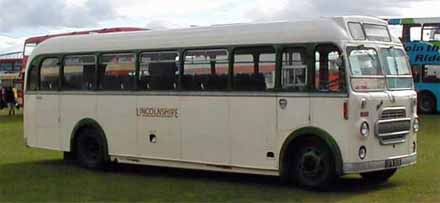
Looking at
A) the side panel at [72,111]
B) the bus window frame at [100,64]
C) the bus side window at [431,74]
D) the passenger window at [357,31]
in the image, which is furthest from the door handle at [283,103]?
the bus side window at [431,74]

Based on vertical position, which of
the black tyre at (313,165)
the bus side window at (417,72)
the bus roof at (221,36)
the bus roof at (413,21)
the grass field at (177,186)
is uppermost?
the bus roof at (413,21)

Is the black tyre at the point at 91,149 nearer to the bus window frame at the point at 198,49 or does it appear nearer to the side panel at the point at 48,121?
the side panel at the point at 48,121

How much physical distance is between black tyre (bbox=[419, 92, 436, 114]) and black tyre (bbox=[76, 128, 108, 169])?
2646 centimetres

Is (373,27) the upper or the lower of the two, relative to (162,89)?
upper

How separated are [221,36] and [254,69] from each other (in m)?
0.97

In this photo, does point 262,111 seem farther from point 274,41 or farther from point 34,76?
point 34,76

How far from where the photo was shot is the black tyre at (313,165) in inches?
522

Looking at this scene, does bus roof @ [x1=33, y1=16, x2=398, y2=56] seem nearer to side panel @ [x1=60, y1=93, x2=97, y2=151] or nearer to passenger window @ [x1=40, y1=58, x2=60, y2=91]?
passenger window @ [x1=40, y1=58, x2=60, y2=91]

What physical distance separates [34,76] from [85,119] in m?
2.02

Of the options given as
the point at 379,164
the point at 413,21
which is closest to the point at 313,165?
the point at 379,164

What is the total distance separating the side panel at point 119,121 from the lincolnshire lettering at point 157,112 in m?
0.20

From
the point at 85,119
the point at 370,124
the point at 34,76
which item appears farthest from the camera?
the point at 34,76

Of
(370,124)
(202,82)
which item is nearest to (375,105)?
(370,124)

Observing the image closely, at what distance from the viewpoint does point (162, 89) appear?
613 inches
